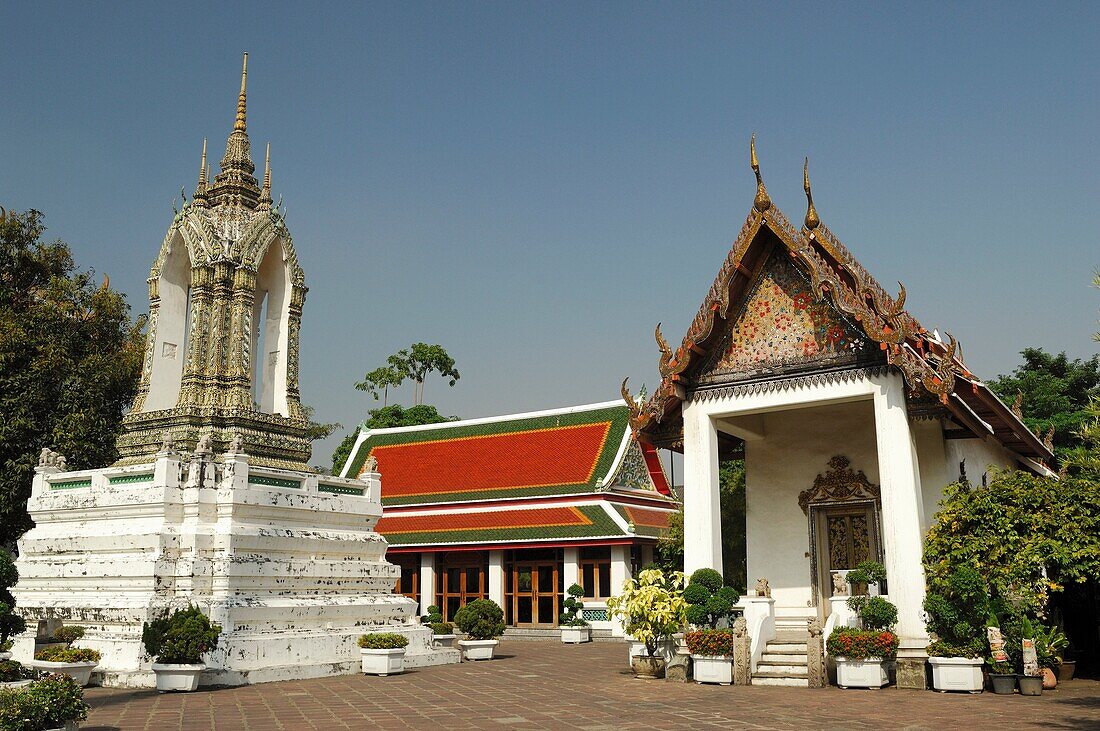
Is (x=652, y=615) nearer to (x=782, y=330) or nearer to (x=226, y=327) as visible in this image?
(x=782, y=330)

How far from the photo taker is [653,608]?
11.9m

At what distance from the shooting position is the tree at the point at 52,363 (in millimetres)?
18922

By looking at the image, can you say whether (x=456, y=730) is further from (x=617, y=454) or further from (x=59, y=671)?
(x=617, y=454)

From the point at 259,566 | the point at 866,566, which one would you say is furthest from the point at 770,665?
the point at 259,566

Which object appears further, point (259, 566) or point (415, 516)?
point (415, 516)

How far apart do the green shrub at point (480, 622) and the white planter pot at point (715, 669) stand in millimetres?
5164

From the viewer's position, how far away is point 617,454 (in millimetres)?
24578

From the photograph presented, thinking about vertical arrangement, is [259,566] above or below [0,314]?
below

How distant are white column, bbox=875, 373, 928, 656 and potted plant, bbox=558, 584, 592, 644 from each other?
36.1ft

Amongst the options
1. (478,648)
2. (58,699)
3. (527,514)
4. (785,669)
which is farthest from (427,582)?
(58,699)

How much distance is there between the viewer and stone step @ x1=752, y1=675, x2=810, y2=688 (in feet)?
35.8

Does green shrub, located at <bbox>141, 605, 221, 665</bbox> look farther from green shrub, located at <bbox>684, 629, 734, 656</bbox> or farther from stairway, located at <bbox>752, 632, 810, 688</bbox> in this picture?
stairway, located at <bbox>752, 632, 810, 688</bbox>

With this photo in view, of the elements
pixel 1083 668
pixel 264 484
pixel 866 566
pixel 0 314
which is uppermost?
pixel 0 314

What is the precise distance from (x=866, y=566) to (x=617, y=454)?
535 inches
